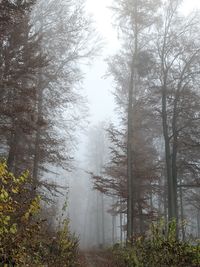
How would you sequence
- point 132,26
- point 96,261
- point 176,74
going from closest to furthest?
point 96,261 → point 132,26 → point 176,74

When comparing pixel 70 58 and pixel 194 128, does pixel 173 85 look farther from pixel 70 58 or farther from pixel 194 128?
pixel 70 58

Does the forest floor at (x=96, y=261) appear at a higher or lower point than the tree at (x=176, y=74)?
lower

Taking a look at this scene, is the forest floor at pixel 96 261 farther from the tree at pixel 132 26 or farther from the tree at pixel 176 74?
the tree at pixel 176 74

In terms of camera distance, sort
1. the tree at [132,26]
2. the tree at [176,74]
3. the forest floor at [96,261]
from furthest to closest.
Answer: the tree at [176,74]
the tree at [132,26]
the forest floor at [96,261]

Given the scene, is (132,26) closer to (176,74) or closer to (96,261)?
(176,74)

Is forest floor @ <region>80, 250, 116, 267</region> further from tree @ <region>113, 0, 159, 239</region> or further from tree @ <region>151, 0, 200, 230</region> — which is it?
tree @ <region>151, 0, 200, 230</region>

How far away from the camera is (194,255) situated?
6938 millimetres

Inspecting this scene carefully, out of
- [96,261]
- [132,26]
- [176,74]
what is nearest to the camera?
[96,261]

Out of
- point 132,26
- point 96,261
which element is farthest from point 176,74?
point 96,261

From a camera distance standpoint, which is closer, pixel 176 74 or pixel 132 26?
pixel 132 26

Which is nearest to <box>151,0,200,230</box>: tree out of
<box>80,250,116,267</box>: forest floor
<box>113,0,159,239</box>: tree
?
<box>113,0,159,239</box>: tree

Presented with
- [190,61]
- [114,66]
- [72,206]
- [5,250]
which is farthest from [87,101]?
[72,206]

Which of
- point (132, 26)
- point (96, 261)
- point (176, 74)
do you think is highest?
point (132, 26)

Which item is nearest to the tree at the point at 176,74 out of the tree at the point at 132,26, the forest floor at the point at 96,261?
the tree at the point at 132,26
